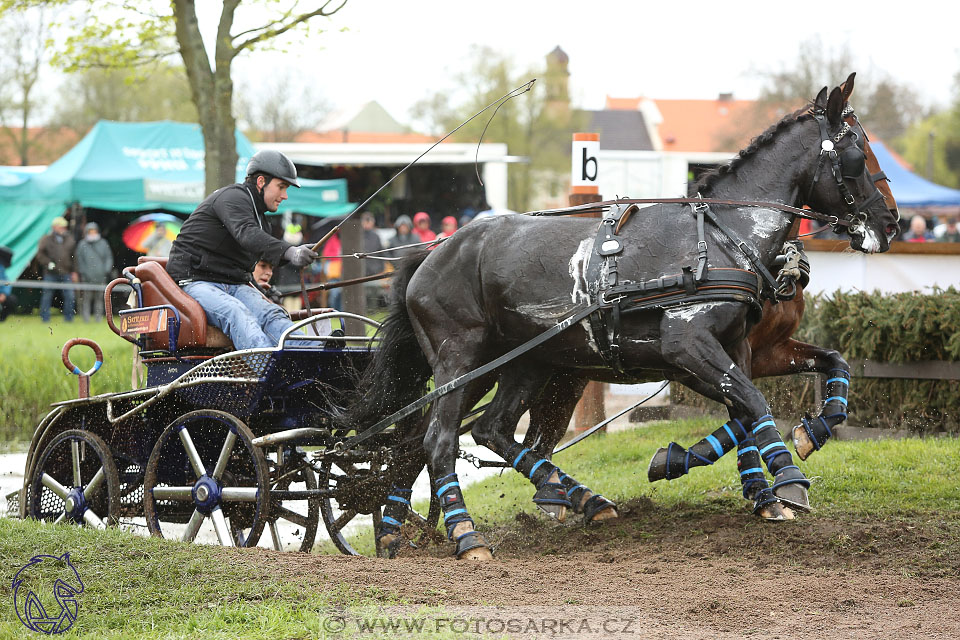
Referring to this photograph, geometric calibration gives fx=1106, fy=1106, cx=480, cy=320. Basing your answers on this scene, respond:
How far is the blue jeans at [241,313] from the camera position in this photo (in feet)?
21.1

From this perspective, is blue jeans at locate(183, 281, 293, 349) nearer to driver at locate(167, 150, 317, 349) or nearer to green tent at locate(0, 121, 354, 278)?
driver at locate(167, 150, 317, 349)

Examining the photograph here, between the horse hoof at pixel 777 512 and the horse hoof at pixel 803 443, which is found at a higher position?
the horse hoof at pixel 803 443

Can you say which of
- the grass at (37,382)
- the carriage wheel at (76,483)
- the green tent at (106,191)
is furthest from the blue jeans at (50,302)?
the carriage wheel at (76,483)

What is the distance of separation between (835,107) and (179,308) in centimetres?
389

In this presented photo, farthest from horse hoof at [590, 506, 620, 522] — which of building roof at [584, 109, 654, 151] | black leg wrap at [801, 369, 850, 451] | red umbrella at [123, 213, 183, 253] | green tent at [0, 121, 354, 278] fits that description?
building roof at [584, 109, 654, 151]

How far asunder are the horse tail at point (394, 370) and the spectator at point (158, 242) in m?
12.6

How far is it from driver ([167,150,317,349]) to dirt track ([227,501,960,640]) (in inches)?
68.1

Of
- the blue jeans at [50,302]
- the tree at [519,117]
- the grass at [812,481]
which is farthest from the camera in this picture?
the tree at [519,117]

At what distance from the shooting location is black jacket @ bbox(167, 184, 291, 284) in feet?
21.7

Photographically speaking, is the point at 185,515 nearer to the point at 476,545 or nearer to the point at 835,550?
the point at 476,545

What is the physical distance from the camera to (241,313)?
→ 6520 millimetres

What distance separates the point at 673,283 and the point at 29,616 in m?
3.29

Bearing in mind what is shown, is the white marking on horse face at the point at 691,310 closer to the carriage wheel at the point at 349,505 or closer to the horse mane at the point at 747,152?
the horse mane at the point at 747,152

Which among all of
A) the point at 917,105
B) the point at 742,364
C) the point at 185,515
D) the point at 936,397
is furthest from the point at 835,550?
the point at 917,105
